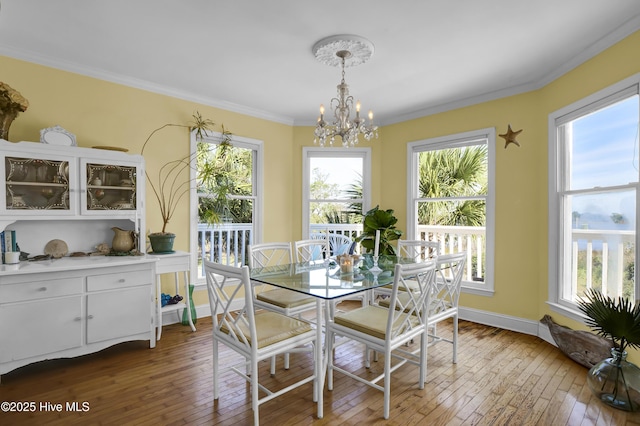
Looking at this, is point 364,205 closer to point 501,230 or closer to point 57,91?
point 501,230

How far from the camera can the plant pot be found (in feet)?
11.5

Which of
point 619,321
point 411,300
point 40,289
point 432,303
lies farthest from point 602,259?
point 40,289

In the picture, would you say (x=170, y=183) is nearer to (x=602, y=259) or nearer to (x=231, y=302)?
(x=231, y=302)

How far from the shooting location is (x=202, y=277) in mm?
4250

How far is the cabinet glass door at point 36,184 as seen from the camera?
9.07 feet

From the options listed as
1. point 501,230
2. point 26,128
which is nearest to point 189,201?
point 26,128

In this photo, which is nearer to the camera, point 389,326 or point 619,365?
point 389,326

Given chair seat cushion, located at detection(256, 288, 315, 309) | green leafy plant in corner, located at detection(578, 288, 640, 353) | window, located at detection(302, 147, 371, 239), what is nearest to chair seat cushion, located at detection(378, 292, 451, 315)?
chair seat cushion, located at detection(256, 288, 315, 309)

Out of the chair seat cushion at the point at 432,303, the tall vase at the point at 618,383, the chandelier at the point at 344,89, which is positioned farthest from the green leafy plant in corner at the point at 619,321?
the chandelier at the point at 344,89

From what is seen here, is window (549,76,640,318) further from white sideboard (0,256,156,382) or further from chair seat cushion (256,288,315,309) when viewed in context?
white sideboard (0,256,156,382)

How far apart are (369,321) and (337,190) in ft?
9.77

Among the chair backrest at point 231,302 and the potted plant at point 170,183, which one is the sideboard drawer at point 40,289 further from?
the chair backrest at point 231,302

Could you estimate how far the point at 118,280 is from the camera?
2986 mm

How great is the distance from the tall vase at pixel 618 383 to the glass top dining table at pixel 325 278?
1.52m
